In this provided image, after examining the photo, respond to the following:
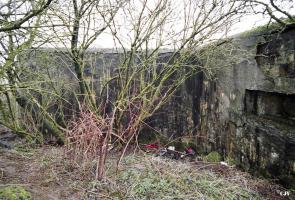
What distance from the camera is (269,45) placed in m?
4.69

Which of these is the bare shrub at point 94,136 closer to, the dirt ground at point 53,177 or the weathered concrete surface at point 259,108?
the dirt ground at point 53,177

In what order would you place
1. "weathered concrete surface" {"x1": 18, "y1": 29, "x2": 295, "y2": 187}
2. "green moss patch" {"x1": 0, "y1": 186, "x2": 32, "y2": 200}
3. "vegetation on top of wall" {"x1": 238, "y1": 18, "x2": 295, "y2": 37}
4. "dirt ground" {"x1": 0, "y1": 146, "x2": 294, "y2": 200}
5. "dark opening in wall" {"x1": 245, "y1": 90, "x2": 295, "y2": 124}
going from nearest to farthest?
"green moss patch" {"x1": 0, "y1": 186, "x2": 32, "y2": 200} < "dirt ground" {"x1": 0, "y1": 146, "x2": 294, "y2": 200} < "vegetation on top of wall" {"x1": 238, "y1": 18, "x2": 295, "y2": 37} < "weathered concrete surface" {"x1": 18, "y1": 29, "x2": 295, "y2": 187} < "dark opening in wall" {"x1": 245, "y1": 90, "x2": 295, "y2": 124}

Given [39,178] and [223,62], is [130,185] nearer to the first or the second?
[39,178]

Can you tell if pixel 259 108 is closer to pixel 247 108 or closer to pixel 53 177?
pixel 247 108

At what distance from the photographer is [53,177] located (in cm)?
414

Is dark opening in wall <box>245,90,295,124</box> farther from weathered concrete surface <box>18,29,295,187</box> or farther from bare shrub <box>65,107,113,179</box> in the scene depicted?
bare shrub <box>65,107,113,179</box>

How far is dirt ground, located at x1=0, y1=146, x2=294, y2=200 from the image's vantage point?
145 inches

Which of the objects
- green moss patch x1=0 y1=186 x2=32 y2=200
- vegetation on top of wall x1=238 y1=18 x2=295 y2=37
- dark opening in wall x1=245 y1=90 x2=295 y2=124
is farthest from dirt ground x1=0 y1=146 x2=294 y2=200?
vegetation on top of wall x1=238 y1=18 x2=295 y2=37

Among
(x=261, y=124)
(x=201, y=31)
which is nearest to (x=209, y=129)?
(x=261, y=124)

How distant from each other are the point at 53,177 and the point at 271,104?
378 centimetres

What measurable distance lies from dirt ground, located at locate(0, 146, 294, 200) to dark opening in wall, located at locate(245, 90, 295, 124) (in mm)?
1145

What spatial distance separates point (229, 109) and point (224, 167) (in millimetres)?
1232

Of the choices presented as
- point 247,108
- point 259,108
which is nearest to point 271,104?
point 259,108

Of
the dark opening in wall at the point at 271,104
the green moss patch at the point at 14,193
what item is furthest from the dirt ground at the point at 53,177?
the dark opening in wall at the point at 271,104
